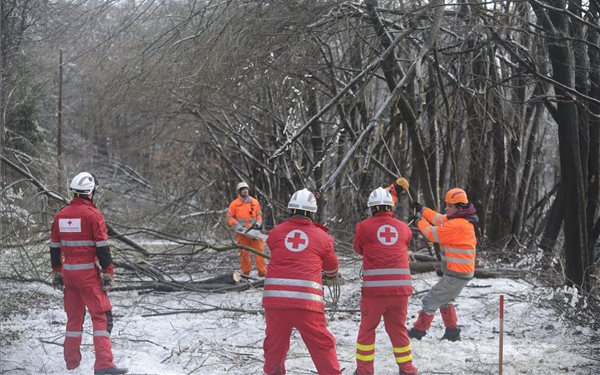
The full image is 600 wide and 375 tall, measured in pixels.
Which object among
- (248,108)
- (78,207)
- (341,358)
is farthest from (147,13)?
(248,108)

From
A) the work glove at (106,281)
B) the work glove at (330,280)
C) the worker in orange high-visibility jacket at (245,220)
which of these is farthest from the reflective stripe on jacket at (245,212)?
the work glove at (106,281)

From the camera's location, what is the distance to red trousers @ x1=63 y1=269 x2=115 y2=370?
6.21m

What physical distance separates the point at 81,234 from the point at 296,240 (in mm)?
2170

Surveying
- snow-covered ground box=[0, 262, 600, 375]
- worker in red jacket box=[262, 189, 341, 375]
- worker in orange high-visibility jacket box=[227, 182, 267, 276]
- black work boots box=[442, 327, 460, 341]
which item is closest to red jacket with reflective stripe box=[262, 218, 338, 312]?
worker in red jacket box=[262, 189, 341, 375]

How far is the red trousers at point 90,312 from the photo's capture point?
621 centimetres

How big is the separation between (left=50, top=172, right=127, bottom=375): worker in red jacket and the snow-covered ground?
396 mm

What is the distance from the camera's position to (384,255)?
641 centimetres

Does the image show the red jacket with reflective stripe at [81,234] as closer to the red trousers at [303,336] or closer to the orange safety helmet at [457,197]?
the red trousers at [303,336]

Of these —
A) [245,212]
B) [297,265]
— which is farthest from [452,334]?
[245,212]

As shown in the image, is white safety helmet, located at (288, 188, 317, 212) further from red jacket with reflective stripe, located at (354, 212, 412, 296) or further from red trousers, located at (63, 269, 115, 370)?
red trousers, located at (63, 269, 115, 370)

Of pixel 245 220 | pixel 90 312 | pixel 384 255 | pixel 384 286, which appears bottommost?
pixel 90 312

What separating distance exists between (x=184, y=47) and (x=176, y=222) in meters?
7.38

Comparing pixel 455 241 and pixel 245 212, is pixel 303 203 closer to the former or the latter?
pixel 455 241

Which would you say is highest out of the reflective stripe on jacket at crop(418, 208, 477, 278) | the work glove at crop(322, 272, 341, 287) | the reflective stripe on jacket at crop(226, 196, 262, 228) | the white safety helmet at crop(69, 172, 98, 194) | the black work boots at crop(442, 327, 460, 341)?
the white safety helmet at crop(69, 172, 98, 194)
